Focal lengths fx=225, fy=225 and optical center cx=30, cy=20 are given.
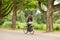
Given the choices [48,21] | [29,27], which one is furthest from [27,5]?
[29,27]

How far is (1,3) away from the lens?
116ft

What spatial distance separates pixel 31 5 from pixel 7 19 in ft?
67.9

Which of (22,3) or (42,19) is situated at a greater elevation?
(22,3)

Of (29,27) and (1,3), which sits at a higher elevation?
(1,3)

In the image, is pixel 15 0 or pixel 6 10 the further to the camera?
pixel 6 10

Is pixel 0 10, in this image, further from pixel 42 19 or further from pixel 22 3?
pixel 42 19

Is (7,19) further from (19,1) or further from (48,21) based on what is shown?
(48,21)

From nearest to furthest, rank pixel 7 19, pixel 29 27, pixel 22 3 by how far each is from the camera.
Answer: pixel 29 27 < pixel 22 3 < pixel 7 19

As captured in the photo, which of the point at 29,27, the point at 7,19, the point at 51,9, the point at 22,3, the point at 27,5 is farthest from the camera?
the point at 7,19

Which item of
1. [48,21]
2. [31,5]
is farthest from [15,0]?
[48,21]

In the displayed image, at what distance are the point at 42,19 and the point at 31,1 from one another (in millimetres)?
22207

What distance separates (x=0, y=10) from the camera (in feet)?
117

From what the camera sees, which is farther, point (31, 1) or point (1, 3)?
point (1, 3)

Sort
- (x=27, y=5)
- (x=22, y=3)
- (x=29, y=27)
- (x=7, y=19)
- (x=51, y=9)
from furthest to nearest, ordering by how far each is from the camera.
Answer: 1. (x=7, y=19)
2. (x=27, y=5)
3. (x=22, y=3)
4. (x=51, y=9)
5. (x=29, y=27)
